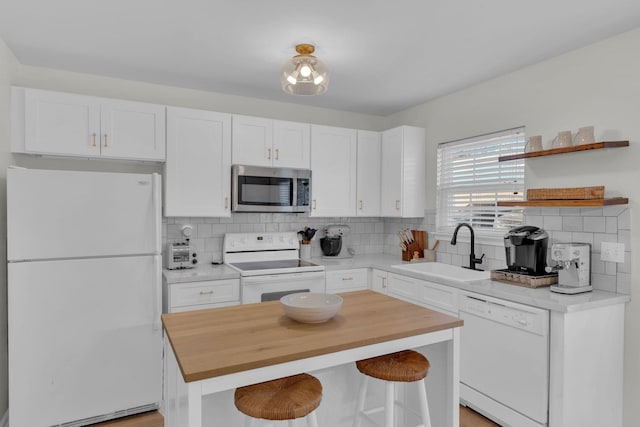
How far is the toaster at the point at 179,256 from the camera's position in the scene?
10.3 feet

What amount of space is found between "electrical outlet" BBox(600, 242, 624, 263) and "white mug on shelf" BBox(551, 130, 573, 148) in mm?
679

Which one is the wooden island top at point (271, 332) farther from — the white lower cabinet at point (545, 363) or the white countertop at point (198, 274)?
the white countertop at point (198, 274)

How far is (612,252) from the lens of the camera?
238cm

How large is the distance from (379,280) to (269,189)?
1.31 metres

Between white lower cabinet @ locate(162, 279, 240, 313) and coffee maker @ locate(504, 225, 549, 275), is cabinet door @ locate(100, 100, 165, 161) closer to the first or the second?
white lower cabinet @ locate(162, 279, 240, 313)

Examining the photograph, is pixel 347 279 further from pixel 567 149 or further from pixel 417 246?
pixel 567 149

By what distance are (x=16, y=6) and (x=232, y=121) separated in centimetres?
157

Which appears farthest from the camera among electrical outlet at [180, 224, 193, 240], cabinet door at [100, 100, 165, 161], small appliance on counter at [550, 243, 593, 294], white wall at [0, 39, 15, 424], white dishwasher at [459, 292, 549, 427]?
electrical outlet at [180, 224, 193, 240]

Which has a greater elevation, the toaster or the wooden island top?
the toaster

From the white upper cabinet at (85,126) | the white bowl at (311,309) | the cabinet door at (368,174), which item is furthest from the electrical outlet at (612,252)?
the white upper cabinet at (85,126)

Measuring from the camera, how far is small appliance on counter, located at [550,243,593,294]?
2328mm

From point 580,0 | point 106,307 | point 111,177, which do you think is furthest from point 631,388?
point 111,177

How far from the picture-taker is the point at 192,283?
292cm

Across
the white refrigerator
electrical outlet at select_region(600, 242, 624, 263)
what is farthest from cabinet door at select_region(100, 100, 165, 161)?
electrical outlet at select_region(600, 242, 624, 263)
